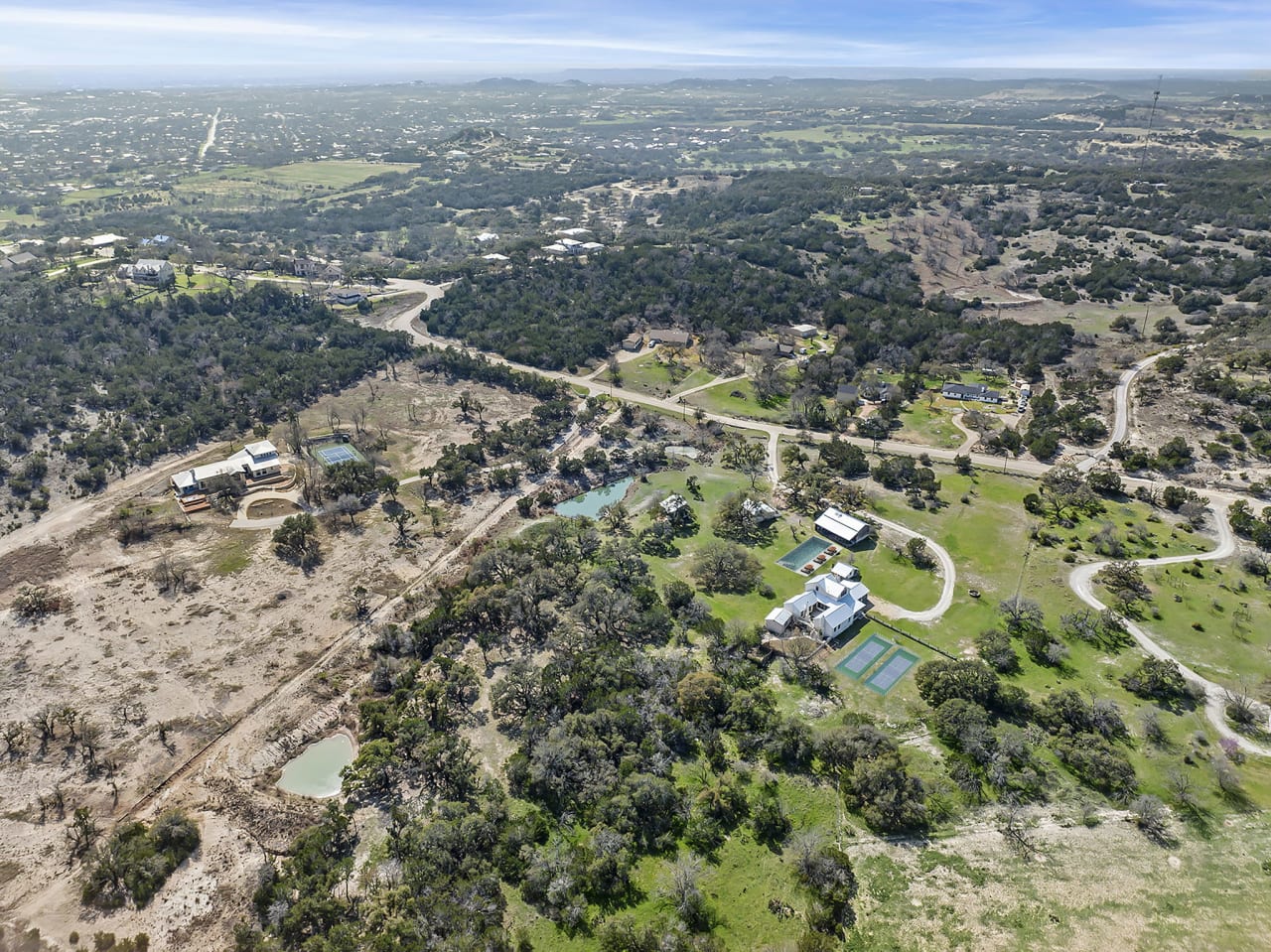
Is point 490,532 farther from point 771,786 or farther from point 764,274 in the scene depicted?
point 764,274

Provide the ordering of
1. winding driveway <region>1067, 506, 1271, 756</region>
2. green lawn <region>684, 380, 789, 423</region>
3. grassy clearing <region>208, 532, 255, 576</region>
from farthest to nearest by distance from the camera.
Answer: green lawn <region>684, 380, 789, 423</region>
grassy clearing <region>208, 532, 255, 576</region>
winding driveway <region>1067, 506, 1271, 756</region>

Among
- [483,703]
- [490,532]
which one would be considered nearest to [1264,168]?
A: [490,532]

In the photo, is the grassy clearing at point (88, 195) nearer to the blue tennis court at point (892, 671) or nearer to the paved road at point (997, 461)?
the paved road at point (997, 461)

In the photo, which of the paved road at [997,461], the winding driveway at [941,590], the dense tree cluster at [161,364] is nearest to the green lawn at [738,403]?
the paved road at [997,461]

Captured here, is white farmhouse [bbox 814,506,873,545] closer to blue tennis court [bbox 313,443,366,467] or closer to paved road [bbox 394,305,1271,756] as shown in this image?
paved road [bbox 394,305,1271,756]

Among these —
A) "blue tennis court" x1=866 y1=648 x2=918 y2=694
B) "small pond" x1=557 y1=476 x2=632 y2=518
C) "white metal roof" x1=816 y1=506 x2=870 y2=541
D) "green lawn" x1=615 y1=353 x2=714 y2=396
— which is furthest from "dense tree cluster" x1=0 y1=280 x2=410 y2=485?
"blue tennis court" x1=866 y1=648 x2=918 y2=694

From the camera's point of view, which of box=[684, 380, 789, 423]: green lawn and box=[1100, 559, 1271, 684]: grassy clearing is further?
box=[684, 380, 789, 423]: green lawn
